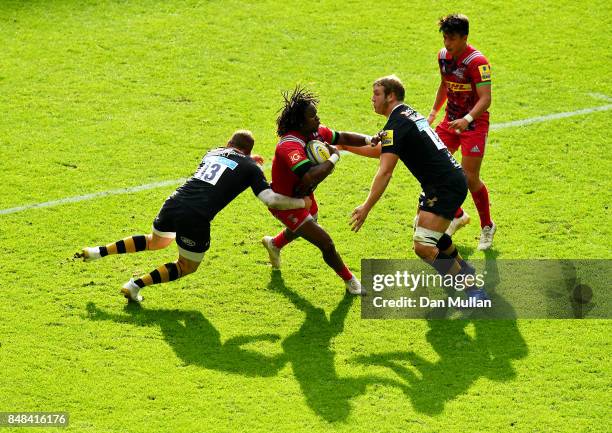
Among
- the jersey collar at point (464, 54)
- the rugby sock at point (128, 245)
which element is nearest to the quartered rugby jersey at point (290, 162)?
the rugby sock at point (128, 245)

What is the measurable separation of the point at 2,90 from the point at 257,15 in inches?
182

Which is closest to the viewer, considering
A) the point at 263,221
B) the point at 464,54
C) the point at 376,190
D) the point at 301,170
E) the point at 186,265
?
the point at 376,190

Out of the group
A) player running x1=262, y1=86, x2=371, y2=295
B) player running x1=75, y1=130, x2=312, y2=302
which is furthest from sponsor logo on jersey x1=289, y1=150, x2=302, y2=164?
player running x1=75, y1=130, x2=312, y2=302

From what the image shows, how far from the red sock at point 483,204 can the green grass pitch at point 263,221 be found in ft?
1.35

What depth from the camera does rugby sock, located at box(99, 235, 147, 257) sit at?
11.2 m

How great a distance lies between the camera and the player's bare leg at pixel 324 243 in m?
11.0

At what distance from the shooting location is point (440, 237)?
35.4 feet

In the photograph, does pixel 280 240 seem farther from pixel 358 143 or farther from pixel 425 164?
pixel 425 164

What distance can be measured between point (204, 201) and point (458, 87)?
11.0ft

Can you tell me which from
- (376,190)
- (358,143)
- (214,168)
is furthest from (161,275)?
(358,143)

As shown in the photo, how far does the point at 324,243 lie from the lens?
11.0 meters

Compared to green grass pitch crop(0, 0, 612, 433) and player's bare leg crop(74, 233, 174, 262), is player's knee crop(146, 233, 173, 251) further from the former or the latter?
green grass pitch crop(0, 0, 612, 433)

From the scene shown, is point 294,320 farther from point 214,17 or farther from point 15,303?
point 214,17

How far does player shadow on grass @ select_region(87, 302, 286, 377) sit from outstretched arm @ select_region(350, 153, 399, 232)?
4.90 ft
